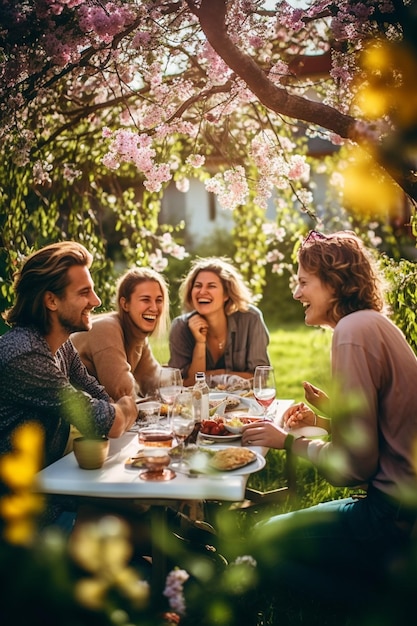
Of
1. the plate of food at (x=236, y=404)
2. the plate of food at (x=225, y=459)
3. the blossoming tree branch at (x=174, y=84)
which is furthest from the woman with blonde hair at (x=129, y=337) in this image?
the plate of food at (x=225, y=459)

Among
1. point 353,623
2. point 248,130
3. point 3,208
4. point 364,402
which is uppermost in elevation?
point 248,130

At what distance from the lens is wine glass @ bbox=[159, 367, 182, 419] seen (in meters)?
2.97

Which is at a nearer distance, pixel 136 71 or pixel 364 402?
pixel 364 402

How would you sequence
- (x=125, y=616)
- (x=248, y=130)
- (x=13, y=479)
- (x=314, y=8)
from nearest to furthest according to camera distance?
(x=13, y=479) < (x=125, y=616) < (x=314, y=8) < (x=248, y=130)

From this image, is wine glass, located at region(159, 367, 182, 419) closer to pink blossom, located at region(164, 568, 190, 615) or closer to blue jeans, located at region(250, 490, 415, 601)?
blue jeans, located at region(250, 490, 415, 601)

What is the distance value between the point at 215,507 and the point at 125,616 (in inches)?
109

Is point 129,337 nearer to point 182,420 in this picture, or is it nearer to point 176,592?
point 182,420

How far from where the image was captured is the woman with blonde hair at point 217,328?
4398 millimetres

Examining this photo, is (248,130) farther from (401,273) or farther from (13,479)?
(13,479)

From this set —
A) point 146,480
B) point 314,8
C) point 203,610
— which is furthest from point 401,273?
point 203,610

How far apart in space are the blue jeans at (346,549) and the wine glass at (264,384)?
1.72ft

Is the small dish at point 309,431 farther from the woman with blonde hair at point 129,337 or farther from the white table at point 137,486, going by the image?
the woman with blonde hair at point 129,337

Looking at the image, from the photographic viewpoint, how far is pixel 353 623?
2.51 m

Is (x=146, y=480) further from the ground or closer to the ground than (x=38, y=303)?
closer to the ground
